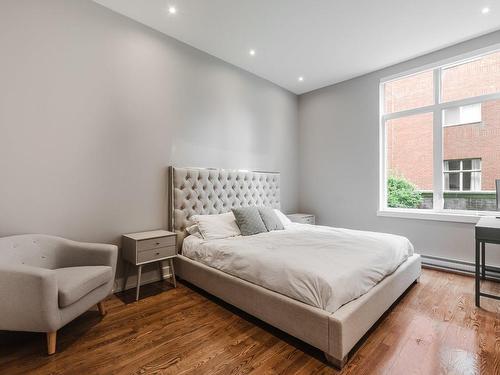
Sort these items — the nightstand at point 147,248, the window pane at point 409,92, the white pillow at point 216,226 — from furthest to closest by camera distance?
the window pane at point 409,92 < the white pillow at point 216,226 < the nightstand at point 147,248

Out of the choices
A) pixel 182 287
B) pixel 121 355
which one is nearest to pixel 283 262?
pixel 121 355

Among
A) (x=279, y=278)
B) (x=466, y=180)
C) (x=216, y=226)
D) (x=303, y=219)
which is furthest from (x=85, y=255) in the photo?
(x=466, y=180)

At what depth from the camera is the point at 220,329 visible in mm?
2061

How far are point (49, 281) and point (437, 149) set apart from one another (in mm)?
4615

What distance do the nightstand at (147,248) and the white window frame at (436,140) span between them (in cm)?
325

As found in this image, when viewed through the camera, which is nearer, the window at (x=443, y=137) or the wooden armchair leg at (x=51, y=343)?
the wooden armchair leg at (x=51, y=343)

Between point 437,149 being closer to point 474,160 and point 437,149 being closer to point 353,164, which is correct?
point 474,160

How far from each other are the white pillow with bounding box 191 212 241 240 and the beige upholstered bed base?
45 centimetres

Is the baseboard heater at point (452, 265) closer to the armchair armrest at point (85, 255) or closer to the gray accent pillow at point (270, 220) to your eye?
the gray accent pillow at point (270, 220)

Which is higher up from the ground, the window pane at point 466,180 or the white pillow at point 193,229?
the window pane at point 466,180

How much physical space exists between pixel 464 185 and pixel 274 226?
8.77ft

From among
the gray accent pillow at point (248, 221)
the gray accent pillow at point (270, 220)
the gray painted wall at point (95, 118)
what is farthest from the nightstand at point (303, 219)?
the gray painted wall at point (95, 118)

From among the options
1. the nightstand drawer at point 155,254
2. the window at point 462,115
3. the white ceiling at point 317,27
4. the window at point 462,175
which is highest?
the white ceiling at point 317,27

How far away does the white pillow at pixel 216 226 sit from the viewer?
300 cm
